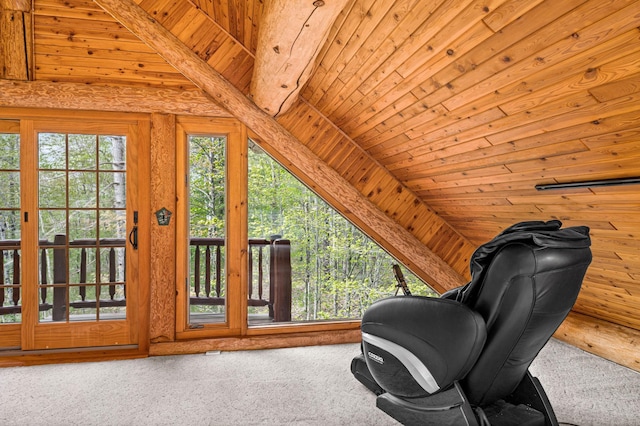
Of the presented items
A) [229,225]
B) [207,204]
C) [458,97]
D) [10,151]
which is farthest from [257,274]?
[458,97]

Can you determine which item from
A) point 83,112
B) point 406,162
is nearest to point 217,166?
point 83,112

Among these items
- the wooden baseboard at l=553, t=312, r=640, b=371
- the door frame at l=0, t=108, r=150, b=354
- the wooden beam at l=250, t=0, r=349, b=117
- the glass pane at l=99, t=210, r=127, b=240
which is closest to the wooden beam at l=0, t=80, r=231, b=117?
the door frame at l=0, t=108, r=150, b=354

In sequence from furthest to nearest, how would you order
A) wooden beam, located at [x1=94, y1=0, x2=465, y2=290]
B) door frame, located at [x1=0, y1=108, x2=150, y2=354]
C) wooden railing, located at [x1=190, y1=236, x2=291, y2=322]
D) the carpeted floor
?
wooden railing, located at [x1=190, y1=236, x2=291, y2=322] < door frame, located at [x1=0, y1=108, x2=150, y2=354] < wooden beam, located at [x1=94, y1=0, x2=465, y2=290] < the carpeted floor

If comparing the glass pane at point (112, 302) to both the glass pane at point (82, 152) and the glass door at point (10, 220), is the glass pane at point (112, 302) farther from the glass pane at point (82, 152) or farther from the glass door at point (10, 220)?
the glass pane at point (82, 152)

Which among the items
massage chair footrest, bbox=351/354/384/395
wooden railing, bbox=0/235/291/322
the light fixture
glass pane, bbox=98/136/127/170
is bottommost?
massage chair footrest, bbox=351/354/384/395

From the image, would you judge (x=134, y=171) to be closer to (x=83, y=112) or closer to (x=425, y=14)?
(x=83, y=112)

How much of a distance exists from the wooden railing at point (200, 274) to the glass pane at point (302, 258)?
1cm

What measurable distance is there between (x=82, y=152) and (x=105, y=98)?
1.68 feet

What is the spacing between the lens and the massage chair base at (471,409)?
167 cm

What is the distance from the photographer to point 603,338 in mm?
3295

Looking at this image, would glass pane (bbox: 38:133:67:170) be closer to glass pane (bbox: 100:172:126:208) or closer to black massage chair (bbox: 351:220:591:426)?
glass pane (bbox: 100:172:126:208)

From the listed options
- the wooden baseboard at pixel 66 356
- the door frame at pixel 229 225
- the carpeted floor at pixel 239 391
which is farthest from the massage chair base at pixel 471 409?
the wooden baseboard at pixel 66 356

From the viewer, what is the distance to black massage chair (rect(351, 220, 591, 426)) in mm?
1504

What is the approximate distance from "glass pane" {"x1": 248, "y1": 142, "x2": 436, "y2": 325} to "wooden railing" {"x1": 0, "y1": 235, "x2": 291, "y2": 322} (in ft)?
0.04
